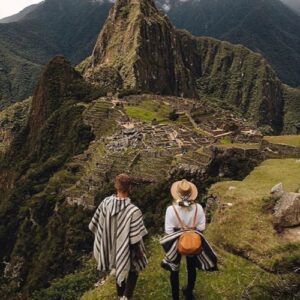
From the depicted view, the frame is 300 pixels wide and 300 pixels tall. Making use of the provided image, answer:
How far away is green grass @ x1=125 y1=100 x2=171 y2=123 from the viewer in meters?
67.2

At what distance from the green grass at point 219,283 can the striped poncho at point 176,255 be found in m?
1.06

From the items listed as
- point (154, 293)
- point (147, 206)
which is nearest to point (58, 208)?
point (147, 206)

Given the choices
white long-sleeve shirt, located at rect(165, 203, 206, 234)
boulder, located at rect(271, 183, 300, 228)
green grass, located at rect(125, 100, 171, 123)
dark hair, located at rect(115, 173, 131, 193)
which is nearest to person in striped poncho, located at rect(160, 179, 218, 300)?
white long-sleeve shirt, located at rect(165, 203, 206, 234)

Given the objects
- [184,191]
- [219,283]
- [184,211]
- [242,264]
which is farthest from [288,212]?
[184,191]

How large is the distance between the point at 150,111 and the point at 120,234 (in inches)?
2590

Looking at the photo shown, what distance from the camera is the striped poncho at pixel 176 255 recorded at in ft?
30.3

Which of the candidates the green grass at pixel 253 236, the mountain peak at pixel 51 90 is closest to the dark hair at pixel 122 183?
the green grass at pixel 253 236

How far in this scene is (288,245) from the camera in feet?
35.4

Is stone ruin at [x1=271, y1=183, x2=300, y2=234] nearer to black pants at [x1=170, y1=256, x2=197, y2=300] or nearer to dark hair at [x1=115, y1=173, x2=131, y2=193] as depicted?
black pants at [x1=170, y1=256, x2=197, y2=300]

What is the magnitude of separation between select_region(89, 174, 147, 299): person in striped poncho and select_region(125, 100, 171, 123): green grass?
180ft

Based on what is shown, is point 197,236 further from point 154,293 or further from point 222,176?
point 222,176

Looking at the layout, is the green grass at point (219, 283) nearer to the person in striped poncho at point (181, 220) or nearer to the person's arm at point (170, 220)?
the person in striped poncho at point (181, 220)

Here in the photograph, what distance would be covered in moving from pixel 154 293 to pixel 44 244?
35.8 metres

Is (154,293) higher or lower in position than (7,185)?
higher
